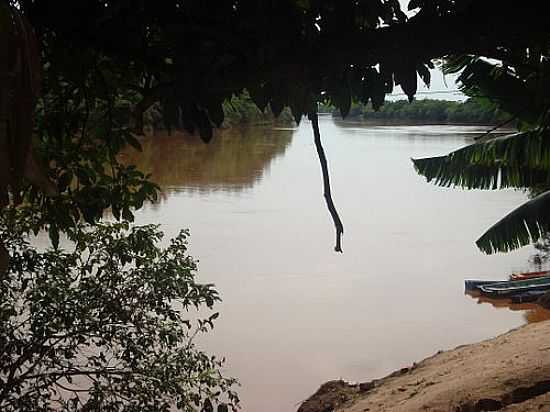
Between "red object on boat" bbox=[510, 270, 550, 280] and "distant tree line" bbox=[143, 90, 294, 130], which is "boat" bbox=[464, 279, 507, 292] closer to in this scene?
"red object on boat" bbox=[510, 270, 550, 280]

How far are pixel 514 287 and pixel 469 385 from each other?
4.83 metres

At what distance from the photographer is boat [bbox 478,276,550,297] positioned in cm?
710

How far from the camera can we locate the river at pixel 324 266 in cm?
Result: 573

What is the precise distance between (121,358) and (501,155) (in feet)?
6.77

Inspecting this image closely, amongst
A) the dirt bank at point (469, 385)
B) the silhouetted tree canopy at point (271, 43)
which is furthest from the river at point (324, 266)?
the silhouetted tree canopy at point (271, 43)

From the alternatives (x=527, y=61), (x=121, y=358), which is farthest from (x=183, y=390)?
(x=527, y=61)

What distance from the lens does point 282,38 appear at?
1.11 metres

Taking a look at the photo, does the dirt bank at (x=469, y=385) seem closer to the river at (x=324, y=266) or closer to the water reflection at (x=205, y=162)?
the river at (x=324, y=266)

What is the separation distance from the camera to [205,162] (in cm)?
1359

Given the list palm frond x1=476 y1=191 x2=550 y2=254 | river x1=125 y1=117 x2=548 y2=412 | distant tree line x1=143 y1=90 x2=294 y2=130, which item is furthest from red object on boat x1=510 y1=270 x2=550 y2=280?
distant tree line x1=143 y1=90 x2=294 y2=130

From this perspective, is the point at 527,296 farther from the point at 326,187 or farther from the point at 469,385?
the point at 326,187

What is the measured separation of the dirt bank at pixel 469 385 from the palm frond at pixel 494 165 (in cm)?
79

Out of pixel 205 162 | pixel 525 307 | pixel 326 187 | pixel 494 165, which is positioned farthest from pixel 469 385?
pixel 205 162

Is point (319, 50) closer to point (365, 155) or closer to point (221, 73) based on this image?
point (221, 73)
